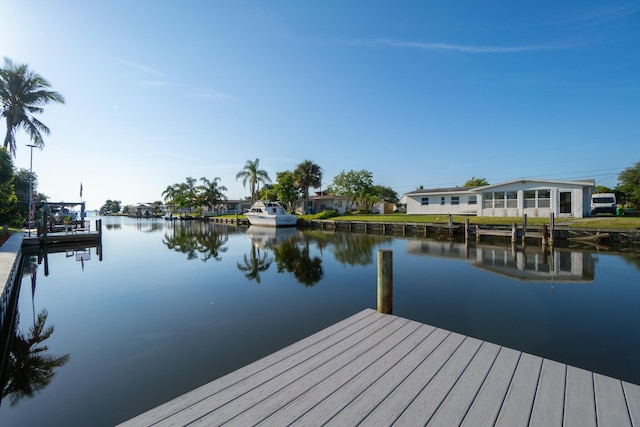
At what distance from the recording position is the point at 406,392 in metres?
2.94

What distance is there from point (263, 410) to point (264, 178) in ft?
174

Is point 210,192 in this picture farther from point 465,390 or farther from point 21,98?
point 465,390

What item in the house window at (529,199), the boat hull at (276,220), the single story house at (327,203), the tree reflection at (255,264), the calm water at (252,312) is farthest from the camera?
the single story house at (327,203)

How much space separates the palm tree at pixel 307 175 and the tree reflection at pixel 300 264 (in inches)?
1158

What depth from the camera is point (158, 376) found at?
457 cm

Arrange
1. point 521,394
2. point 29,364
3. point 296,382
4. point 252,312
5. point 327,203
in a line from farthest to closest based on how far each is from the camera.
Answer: point 327,203, point 252,312, point 29,364, point 296,382, point 521,394

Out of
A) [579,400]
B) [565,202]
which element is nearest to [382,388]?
[579,400]

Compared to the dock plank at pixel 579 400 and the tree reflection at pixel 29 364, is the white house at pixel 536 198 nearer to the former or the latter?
the dock plank at pixel 579 400

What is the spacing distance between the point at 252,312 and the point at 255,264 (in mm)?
6689

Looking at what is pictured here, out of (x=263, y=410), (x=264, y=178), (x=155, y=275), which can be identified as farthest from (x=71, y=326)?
(x=264, y=178)

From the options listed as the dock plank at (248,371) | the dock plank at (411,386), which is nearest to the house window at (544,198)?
the dock plank at (248,371)

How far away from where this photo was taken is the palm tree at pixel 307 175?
1866 inches

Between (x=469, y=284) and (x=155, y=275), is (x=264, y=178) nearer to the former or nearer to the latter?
(x=155, y=275)

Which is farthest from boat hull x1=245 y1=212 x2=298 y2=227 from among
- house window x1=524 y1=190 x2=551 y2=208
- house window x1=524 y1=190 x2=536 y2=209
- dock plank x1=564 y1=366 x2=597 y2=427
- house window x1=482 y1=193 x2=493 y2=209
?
dock plank x1=564 y1=366 x2=597 y2=427
